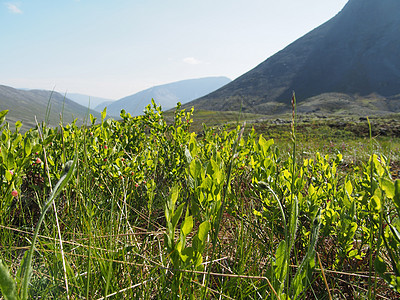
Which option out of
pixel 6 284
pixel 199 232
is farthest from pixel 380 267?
pixel 6 284

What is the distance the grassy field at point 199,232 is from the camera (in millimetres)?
1043

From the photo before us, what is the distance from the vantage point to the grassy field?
104 centimetres

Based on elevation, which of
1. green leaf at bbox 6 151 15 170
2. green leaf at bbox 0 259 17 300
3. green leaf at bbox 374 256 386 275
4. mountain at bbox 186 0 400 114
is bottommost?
green leaf at bbox 374 256 386 275

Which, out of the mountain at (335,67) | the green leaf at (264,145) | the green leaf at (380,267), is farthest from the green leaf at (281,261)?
the mountain at (335,67)

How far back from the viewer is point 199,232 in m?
1.02

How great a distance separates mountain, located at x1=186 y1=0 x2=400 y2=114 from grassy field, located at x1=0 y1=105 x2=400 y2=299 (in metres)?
96.3

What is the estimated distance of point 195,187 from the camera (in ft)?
4.36

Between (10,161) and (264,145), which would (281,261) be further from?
(10,161)

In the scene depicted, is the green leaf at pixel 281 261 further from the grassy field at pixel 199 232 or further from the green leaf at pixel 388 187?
the green leaf at pixel 388 187

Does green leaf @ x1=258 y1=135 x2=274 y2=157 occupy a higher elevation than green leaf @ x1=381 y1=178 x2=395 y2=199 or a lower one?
higher

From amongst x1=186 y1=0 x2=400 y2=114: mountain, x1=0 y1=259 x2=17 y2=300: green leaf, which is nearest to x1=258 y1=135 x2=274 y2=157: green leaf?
x1=0 y1=259 x2=17 y2=300: green leaf

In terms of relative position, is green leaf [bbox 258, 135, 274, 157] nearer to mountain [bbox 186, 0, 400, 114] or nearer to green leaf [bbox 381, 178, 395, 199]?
green leaf [bbox 381, 178, 395, 199]

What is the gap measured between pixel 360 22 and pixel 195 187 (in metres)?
153

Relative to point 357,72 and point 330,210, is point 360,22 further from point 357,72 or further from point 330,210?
point 330,210
